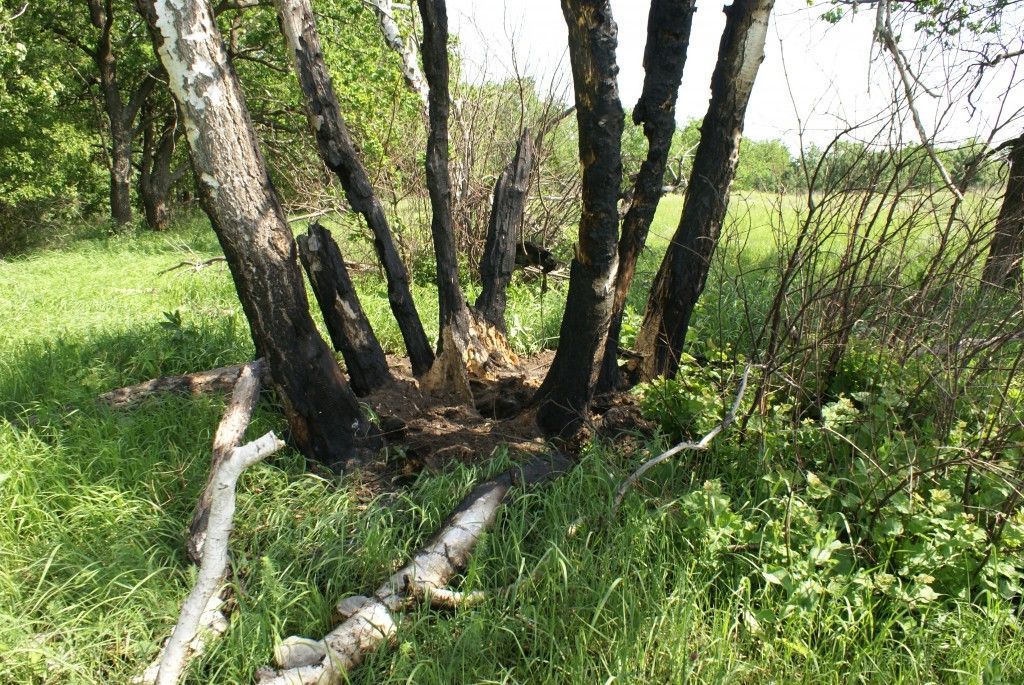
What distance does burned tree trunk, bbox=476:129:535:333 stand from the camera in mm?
5484

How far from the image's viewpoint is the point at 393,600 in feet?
9.43

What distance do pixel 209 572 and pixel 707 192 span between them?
11.1 ft

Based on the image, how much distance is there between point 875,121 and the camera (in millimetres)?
3266

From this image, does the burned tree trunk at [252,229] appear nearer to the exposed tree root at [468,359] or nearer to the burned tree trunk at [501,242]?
the exposed tree root at [468,359]

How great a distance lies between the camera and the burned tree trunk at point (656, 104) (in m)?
3.77

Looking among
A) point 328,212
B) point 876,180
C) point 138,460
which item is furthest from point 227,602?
point 328,212

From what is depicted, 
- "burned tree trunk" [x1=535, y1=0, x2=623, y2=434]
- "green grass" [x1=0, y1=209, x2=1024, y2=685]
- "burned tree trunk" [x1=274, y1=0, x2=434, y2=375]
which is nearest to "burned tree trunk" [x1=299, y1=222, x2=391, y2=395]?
"burned tree trunk" [x1=274, y1=0, x2=434, y2=375]

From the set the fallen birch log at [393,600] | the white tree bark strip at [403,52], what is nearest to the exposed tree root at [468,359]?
the fallen birch log at [393,600]

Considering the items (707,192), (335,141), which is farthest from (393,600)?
(707,192)

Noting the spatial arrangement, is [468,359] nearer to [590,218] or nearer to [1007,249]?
[590,218]

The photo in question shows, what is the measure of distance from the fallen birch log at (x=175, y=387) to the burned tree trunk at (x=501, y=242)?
187 cm

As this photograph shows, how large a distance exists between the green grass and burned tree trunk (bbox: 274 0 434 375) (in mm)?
1170

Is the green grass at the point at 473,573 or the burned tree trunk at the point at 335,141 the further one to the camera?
the burned tree trunk at the point at 335,141

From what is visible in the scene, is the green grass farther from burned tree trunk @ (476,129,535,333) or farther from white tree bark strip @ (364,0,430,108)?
white tree bark strip @ (364,0,430,108)
